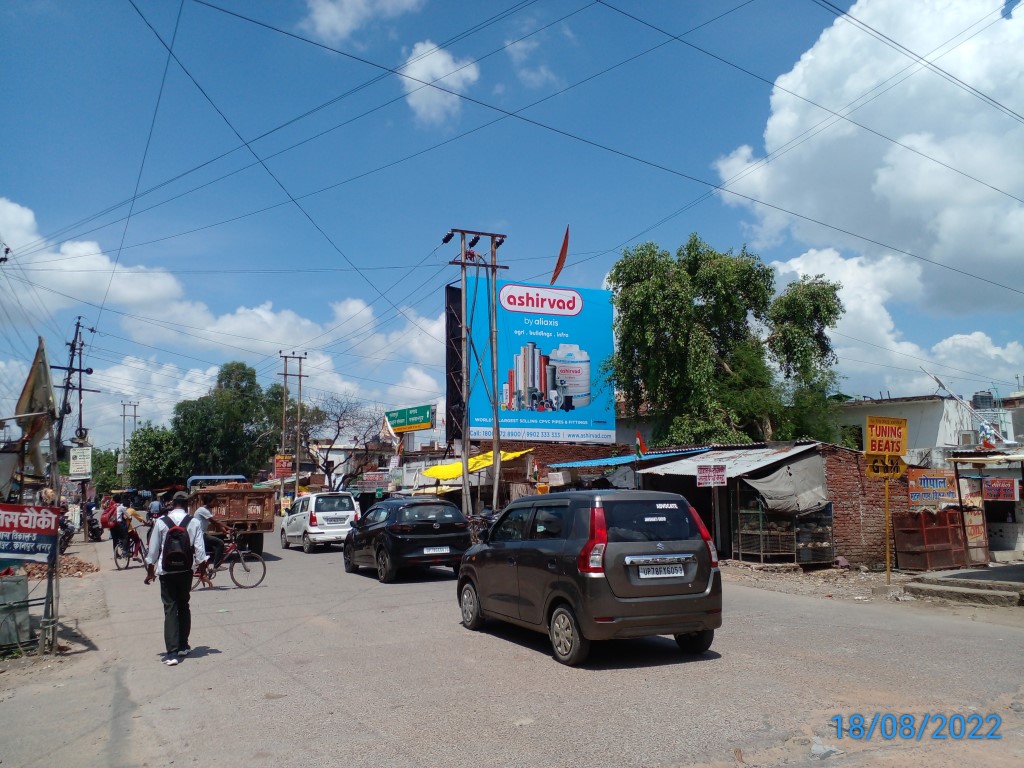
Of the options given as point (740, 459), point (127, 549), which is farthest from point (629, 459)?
point (127, 549)

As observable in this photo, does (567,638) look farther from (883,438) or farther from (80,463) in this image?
(80,463)

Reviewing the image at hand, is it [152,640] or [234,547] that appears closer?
[152,640]

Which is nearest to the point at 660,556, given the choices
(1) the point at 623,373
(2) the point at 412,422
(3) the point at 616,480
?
(3) the point at 616,480

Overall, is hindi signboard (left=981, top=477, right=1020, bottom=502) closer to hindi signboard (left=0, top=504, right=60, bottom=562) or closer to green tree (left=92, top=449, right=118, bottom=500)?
hindi signboard (left=0, top=504, right=60, bottom=562)

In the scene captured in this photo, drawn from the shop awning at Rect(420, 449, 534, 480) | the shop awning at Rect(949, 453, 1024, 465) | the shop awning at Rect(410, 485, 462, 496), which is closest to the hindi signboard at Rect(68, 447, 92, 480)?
the shop awning at Rect(410, 485, 462, 496)

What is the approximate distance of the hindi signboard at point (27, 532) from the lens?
29.7ft

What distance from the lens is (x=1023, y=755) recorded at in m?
5.32

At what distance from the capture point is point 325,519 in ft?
81.5

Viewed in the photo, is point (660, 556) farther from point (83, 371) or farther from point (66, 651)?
point (83, 371)

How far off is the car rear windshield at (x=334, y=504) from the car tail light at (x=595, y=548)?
60.1 feet

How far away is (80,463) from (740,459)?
102ft

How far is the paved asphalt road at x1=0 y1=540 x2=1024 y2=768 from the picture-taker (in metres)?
5.57

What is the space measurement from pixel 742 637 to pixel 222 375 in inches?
2810

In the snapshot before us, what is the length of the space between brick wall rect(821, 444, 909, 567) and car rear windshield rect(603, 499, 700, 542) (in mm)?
11357
